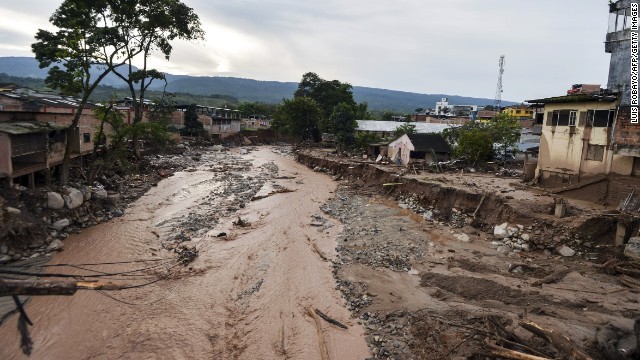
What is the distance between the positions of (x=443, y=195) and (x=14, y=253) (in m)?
19.0

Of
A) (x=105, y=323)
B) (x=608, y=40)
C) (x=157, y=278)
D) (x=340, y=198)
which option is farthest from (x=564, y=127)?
(x=105, y=323)

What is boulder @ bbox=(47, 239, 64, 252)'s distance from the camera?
1460 centimetres

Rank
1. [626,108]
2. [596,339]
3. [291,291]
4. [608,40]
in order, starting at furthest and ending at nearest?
[608,40] < [626,108] < [291,291] < [596,339]

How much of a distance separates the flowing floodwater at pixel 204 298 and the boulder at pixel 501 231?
23.2 ft

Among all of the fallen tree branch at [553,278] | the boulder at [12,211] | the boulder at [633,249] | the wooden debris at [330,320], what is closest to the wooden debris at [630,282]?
the boulder at [633,249]

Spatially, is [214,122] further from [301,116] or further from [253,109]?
[253,109]

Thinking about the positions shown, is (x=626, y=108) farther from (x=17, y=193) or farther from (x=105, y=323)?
(x=17, y=193)

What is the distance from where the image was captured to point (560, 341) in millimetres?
7527

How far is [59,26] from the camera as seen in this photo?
26.2 meters

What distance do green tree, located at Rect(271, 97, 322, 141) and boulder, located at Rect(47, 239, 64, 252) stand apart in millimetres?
42399

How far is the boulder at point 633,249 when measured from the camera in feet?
41.9

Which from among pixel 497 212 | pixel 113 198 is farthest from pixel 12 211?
pixel 497 212

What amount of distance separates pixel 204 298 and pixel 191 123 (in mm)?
47209

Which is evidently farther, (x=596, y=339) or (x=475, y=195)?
(x=475, y=195)
